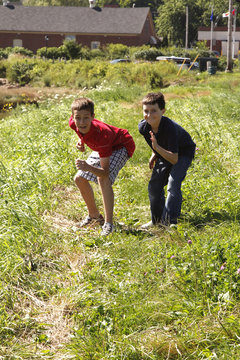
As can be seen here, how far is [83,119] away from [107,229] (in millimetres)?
995

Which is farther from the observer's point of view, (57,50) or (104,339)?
(57,50)

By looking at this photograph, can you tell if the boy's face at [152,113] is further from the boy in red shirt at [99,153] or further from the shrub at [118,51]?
the shrub at [118,51]

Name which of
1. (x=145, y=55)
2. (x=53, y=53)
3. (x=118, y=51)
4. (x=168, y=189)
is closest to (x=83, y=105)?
(x=168, y=189)

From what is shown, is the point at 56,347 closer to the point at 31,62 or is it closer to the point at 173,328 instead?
the point at 173,328

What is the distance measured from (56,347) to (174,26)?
74.1 metres

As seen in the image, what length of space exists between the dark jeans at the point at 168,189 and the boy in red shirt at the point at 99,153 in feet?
1.19

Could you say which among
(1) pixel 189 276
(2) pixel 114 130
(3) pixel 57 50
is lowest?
(3) pixel 57 50

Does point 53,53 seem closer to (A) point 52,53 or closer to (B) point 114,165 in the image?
(A) point 52,53

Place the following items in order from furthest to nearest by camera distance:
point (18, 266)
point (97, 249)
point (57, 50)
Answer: point (57, 50) → point (97, 249) → point (18, 266)

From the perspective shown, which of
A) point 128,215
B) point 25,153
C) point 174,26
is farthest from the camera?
point 174,26

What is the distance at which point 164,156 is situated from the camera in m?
4.58

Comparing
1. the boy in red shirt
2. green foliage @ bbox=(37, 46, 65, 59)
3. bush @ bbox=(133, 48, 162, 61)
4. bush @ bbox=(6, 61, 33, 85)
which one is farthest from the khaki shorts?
green foliage @ bbox=(37, 46, 65, 59)

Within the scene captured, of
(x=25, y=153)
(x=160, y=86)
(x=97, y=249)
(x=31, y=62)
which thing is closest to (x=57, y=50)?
(x=31, y=62)

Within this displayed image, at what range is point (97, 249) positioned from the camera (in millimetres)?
4348
